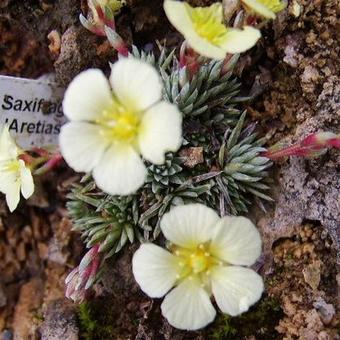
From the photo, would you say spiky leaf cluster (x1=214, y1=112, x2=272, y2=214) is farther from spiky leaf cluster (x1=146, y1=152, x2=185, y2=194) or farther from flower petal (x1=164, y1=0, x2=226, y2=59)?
flower petal (x1=164, y1=0, x2=226, y2=59)

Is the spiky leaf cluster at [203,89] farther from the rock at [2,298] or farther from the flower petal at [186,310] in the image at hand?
the rock at [2,298]

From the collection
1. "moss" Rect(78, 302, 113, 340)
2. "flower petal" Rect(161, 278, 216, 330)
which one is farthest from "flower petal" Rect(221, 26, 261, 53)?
"moss" Rect(78, 302, 113, 340)

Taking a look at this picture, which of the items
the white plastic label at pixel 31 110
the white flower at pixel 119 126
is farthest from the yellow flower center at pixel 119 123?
the white plastic label at pixel 31 110

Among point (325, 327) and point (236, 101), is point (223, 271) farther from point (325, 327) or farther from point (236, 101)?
point (236, 101)

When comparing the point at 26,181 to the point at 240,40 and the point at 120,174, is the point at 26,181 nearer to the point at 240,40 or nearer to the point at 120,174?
the point at 120,174

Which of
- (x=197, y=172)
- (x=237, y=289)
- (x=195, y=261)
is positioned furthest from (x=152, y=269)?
(x=197, y=172)
